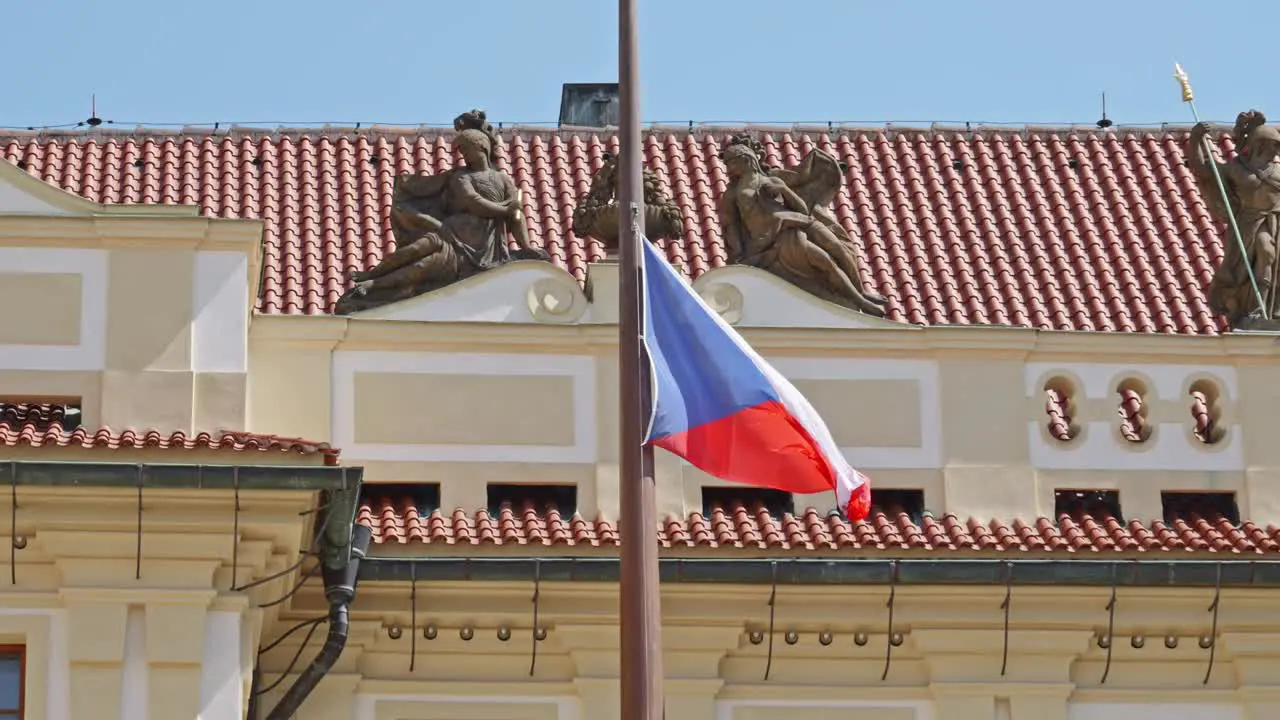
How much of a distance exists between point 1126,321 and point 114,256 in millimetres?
7920

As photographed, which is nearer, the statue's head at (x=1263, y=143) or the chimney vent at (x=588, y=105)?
the statue's head at (x=1263, y=143)

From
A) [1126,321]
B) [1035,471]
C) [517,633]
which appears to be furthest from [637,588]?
[1126,321]

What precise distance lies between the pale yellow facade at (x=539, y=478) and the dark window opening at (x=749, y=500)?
13 cm

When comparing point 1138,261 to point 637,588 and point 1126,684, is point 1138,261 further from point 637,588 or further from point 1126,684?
point 637,588

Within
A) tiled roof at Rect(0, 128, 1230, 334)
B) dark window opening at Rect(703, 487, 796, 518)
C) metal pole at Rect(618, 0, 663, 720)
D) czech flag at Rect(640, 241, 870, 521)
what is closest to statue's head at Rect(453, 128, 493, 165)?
tiled roof at Rect(0, 128, 1230, 334)

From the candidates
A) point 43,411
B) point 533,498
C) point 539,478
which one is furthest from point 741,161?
point 43,411

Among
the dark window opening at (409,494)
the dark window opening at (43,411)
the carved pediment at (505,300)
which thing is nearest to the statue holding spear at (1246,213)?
the carved pediment at (505,300)

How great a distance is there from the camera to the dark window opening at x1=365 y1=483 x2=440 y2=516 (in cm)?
2222

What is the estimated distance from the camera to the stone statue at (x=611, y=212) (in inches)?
891

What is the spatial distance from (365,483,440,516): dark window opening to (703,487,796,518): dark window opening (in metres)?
1.74

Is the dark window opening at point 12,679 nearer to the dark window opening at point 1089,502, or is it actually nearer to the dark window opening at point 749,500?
the dark window opening at point 749,500

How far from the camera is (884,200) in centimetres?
2753

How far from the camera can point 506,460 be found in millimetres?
22406

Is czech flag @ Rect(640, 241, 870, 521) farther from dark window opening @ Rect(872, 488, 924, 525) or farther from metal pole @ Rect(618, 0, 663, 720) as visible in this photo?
dark window opening @ Rect(872, 488, 924, 525)
